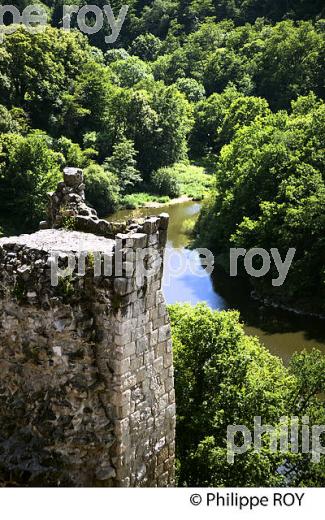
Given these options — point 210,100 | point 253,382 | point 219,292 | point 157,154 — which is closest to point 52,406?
point 253,382

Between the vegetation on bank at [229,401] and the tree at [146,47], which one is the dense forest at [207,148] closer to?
the vegetation on bank at [229,401]

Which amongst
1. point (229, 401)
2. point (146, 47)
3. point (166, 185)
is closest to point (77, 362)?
point (229, 401)

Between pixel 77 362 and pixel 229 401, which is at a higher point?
pixel 77 362

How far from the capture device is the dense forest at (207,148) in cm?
1844

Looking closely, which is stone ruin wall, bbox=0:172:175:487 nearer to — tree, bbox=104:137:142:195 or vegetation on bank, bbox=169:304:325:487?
vegetation on bank, bbox=169:304:325:487

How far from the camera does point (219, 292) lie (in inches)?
1480

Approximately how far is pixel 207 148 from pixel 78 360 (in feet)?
203

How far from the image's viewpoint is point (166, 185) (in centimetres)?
5834

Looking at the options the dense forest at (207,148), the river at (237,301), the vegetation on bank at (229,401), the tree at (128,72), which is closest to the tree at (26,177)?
the dense forest at (207,148)

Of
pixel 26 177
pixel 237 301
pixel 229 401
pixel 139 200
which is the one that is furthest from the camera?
pixel 139 200

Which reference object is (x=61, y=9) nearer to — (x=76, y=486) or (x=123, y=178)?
(x=123, y=178)

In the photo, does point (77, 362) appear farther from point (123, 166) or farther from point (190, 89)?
point (190, 89)

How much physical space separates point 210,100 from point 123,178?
67.0ft

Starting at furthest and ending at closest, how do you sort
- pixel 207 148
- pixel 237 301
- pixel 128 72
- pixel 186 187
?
1. pixel 128 72
2. pixel 207 148
3. pixel 186 187
4. pixel 237 301
